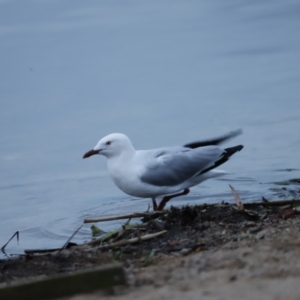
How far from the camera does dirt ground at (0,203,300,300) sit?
4117 millimetres

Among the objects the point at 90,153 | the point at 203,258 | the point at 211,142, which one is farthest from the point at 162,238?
the point at 211,142

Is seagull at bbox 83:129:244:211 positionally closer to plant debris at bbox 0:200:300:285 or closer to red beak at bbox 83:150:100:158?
red beak at bbox 83:150:100:158

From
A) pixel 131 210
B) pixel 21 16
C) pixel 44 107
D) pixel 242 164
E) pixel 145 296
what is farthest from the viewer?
pixel 21 16

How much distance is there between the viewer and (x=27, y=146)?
1183 cm

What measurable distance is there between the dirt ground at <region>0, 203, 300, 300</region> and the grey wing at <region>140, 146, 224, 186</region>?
135 centimetres

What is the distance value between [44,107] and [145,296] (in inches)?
371

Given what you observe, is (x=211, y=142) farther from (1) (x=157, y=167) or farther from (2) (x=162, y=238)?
(2) (x=162, y=238)

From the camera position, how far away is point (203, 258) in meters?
4.98

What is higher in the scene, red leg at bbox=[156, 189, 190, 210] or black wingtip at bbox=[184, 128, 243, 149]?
black wingtip at bbox=[184, 128, 243, 149]

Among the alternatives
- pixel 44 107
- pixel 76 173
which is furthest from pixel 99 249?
pixel 44 107

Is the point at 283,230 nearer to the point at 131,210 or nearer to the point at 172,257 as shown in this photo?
the point at 172,257

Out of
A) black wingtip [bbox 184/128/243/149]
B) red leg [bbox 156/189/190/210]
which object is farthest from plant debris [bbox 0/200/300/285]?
black wingtip [bbox 184/128/243/149]

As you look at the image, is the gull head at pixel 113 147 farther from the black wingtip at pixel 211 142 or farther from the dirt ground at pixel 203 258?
the dirt ground at pixel 203 258

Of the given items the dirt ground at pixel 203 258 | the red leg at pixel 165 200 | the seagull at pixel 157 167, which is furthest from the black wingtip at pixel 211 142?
the dirt ground at pixel 203 258
